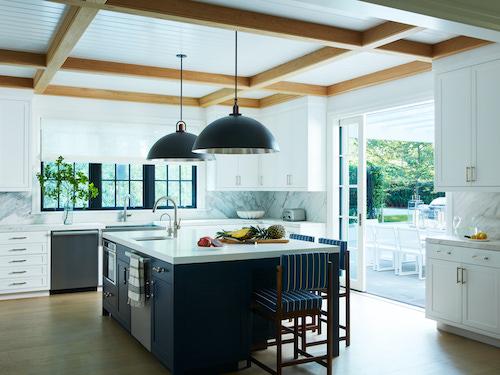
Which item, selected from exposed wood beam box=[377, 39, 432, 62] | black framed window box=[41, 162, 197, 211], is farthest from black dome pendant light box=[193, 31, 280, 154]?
black framed window box=[41, 162, 197, 211]

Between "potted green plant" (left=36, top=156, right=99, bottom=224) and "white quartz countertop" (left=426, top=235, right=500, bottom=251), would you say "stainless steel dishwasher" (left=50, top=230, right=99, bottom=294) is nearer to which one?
"potted green plant" (left=36, top=156, right=99, bottom=224)

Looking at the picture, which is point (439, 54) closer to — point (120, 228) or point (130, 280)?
point (130, 280)

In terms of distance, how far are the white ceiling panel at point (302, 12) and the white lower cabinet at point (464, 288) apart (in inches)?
88.1

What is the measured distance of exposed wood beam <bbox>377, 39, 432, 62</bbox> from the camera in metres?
4.80

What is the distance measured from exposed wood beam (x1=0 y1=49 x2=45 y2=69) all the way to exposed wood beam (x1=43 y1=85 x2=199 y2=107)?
1750 mm

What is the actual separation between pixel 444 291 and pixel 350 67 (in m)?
2.66

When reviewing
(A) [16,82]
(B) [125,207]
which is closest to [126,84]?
(A) [16,82]

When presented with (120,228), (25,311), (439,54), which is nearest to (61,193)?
(120,228)

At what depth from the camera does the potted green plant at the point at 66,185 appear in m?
Answer: 7.00

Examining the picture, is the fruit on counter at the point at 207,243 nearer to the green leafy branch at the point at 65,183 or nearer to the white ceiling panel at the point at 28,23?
the white ceiling panel at the point at 28,23

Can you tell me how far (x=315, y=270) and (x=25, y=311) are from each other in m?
3.73

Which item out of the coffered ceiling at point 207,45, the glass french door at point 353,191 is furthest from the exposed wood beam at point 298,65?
the glass french door at point 353,191

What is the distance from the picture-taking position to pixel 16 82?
663 centimetres

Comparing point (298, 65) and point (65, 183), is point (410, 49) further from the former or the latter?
point (65, 183)
